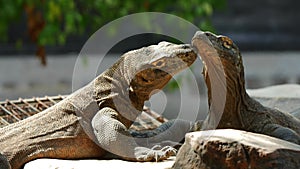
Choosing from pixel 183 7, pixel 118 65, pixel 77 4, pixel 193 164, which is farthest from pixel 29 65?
pixel 193 164

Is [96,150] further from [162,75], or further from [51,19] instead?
[51,19]

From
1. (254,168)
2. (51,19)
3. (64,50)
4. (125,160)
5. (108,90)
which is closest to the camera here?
(254,168)

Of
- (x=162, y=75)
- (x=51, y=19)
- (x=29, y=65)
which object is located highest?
(x=162, y=75)

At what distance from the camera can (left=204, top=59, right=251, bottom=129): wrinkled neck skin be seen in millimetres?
2852

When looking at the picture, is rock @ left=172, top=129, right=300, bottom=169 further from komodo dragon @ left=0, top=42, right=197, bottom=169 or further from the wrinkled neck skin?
komodo dragon @ left=0, top=42, right=197, bottom=169

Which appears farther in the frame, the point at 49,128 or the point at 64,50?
the point at 64,50

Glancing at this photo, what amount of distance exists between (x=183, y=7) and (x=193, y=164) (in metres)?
4.45

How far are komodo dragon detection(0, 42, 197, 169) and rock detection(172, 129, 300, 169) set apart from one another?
1.71ft

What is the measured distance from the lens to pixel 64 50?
820cm

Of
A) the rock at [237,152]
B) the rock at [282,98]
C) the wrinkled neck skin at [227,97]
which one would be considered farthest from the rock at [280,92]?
the rock at [237,152]

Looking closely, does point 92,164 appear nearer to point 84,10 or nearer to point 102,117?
point 102,117

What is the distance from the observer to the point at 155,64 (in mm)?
3080

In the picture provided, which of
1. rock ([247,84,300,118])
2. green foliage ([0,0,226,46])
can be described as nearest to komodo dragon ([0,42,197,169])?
rock ([247,84,300,118])

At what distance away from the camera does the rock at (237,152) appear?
91.7 inches
